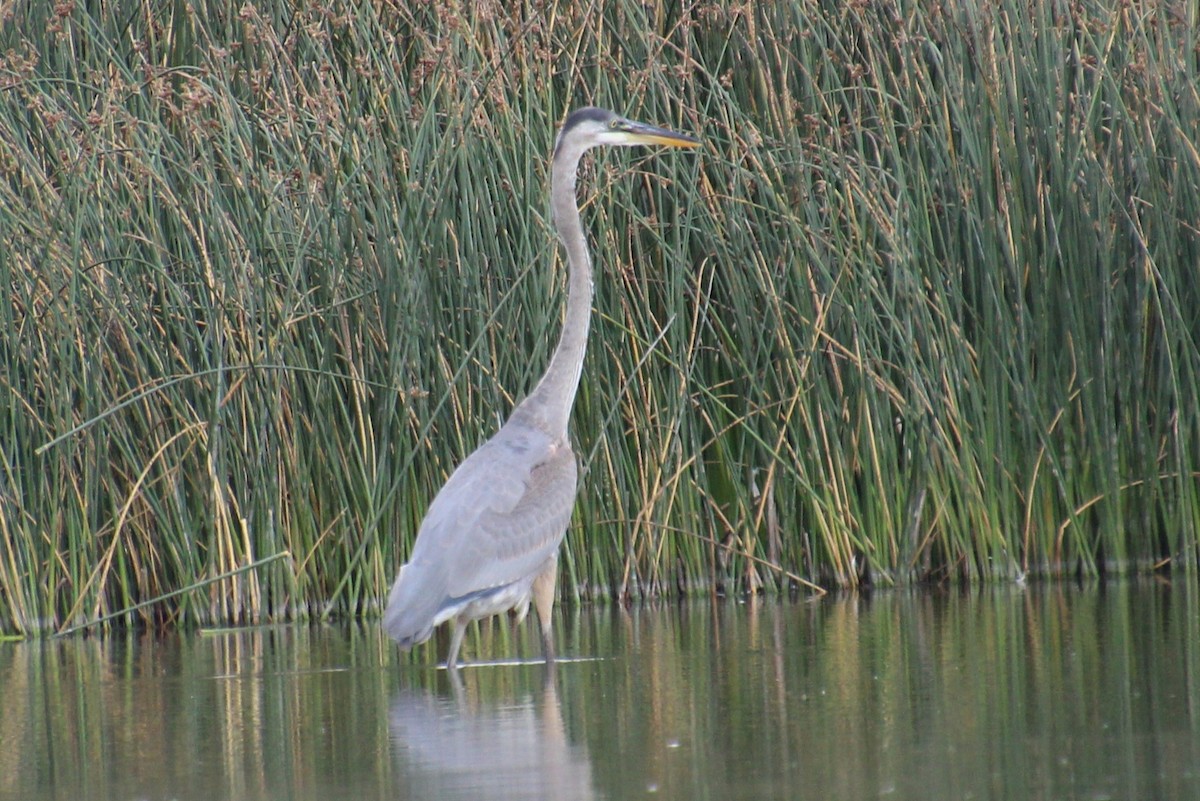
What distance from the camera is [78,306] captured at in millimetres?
6859

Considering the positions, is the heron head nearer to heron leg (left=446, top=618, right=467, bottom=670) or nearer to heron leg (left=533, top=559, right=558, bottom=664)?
heron leg (left=533, top=559, right=558, bottom=664)

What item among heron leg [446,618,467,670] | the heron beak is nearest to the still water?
heron leg [446,618,467,670]

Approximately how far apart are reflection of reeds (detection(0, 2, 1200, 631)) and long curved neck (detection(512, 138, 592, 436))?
20.0 inches

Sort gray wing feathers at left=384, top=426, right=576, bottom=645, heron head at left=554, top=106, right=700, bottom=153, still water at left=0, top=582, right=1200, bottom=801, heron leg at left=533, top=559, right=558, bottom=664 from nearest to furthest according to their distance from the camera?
still water at left=0, top=582, right=1200, bottom=801
gray wing feathers at left=384, top=426, right=576, bottom=645
heron leg at left=533, top=559, right=558, bottom=664
heron head at left=554, top=106, right=700, bottom=153

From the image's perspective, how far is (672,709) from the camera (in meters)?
4.79

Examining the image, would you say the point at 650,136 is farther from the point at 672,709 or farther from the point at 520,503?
the point at 672,709

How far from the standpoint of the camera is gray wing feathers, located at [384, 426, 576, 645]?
566cm

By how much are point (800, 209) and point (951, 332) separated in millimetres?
788

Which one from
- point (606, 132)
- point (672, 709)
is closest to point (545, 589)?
point (672, 709)

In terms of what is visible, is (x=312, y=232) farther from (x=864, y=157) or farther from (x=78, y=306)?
(x=864, y=157)

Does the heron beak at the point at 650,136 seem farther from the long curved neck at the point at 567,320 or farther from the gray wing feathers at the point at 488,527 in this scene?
the gray wing feathers at the point at 488,527

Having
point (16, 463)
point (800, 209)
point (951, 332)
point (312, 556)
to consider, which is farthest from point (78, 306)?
point (951, 332)

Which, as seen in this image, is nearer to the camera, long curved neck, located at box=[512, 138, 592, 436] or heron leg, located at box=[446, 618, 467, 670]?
heron leg, located at box=[446, 618, 467, 670]

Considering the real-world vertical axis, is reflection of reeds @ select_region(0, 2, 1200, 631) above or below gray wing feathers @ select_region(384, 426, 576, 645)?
above
